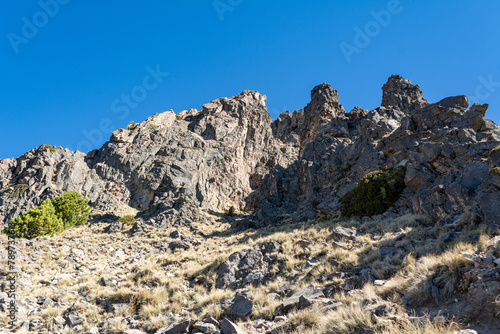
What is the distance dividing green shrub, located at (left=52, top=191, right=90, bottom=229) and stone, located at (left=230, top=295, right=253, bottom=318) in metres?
38.5

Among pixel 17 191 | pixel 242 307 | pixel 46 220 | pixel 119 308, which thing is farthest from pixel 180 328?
pixel 17 191

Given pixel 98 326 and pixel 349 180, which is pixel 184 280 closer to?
pixel 98 326

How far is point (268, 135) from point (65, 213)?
2242 inches

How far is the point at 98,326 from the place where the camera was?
904 cm

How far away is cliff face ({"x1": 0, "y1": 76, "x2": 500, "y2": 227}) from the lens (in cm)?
2267

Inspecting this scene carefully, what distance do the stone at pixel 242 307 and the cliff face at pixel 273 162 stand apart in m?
10.2

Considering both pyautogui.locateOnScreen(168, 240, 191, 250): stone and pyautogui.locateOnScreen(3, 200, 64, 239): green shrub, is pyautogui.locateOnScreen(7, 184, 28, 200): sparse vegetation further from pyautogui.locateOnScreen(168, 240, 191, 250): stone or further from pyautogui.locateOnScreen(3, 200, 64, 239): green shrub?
pyautogui.locateOnScreen(168, 240, 191, 250): stone

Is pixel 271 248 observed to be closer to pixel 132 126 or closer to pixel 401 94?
pixel 401 94

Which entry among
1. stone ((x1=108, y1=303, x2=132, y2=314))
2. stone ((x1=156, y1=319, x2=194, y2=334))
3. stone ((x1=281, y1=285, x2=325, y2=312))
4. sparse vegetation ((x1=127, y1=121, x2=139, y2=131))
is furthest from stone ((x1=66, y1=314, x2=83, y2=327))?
sparse vegetation ((x1=127, y1=121, x2=139, y2=131))

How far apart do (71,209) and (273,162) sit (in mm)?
50868

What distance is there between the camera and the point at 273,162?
76.8m

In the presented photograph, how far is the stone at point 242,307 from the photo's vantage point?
27.1 feet

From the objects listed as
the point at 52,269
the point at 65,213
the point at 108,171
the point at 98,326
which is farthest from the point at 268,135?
the point at 98,326

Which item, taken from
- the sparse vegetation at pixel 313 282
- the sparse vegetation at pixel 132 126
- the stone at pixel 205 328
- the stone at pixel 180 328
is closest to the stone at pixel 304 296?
the sparse vegetation at pixel 313 282
